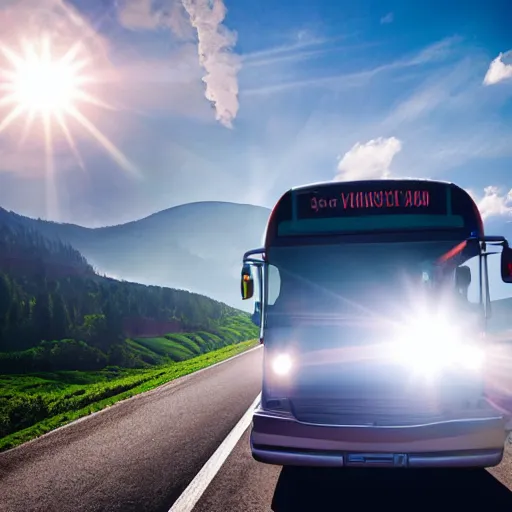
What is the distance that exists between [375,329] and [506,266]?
149cm

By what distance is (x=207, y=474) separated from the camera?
4.80m

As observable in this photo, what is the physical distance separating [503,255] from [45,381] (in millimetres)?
24350

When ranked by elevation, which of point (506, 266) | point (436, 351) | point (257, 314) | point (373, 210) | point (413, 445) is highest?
point (373, 210)

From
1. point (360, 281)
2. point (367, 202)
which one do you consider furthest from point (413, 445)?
point (367, 202)

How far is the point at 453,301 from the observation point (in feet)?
16.9

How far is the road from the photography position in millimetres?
4117

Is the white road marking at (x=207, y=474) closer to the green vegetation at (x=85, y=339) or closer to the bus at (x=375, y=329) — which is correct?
the bus at (x=375, y=329)

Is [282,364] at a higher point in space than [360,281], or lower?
lower

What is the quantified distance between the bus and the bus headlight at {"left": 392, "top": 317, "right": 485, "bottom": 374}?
0.01 metres

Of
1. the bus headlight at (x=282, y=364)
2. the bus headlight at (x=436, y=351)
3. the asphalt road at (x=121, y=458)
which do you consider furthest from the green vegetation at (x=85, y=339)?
the bus headlight at (x=436, y=351)

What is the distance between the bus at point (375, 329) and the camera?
4.08m

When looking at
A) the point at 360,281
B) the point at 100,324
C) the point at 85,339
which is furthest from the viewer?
the point at 100,324

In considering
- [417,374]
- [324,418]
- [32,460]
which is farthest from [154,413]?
[417,374]

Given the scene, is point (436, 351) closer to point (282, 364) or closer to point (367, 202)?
point (282, 364)
